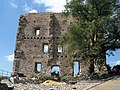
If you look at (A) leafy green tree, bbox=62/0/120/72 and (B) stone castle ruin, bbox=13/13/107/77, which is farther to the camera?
(B) stone castle ruin, bbox=13/13/107/77

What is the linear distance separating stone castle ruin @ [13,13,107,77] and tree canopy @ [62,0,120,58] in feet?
22.4

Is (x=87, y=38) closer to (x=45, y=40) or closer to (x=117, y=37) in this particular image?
(x=117, y=37)

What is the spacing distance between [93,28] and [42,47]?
11.9 m

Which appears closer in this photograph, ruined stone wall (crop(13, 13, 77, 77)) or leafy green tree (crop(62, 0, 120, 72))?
leafy green tree (crop(62, 0, 120, 72))

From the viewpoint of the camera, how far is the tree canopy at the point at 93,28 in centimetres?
2429

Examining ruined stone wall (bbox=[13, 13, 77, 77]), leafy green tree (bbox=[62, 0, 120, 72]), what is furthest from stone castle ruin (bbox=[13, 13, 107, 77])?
leafy green tree (bbox=[62, 0, 120, 72])

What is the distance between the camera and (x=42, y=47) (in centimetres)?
3416

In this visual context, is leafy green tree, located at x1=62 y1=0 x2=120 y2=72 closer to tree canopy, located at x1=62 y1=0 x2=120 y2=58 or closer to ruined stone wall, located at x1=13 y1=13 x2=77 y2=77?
tree canopy, located at x1=62 y1=0 x2=120 y2=58

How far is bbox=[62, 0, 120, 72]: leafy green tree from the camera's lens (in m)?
24.3

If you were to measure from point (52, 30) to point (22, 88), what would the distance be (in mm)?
14855

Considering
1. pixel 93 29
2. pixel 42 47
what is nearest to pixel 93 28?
pixel 93 29

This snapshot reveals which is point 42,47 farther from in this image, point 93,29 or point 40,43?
point 93,29

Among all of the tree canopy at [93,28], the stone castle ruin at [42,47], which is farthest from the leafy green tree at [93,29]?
the stone castle ruin at [42,47]

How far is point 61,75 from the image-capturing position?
3269 cm
